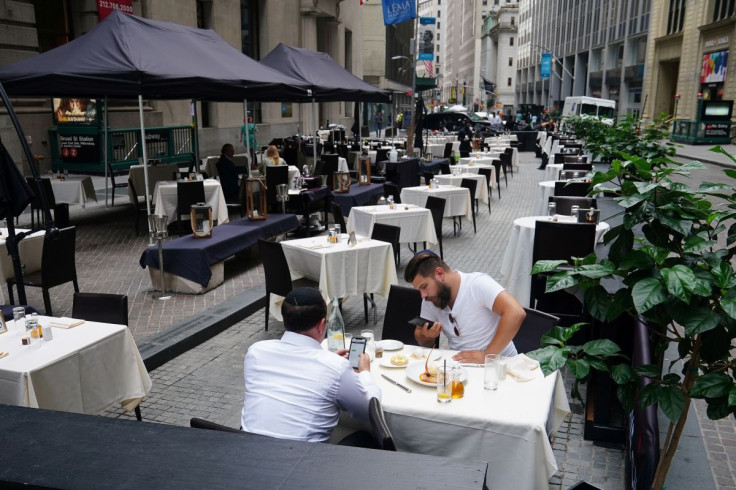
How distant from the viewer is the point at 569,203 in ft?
31.2

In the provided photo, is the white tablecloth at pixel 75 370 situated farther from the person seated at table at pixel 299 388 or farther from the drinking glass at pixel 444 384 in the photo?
the drinking glass at pixel 444 384

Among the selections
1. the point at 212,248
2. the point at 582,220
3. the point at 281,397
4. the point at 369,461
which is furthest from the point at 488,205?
the point at 369,461

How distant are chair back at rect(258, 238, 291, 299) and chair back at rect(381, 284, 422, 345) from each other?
1.98 metres

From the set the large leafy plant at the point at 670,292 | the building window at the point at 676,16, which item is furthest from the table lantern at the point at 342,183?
the building window at the point at 676,16

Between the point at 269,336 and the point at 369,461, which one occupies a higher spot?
the point at 369,461

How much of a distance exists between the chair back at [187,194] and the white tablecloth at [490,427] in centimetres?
864

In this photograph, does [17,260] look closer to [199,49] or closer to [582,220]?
[582,220]

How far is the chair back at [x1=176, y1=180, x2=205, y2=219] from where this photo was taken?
11.4 metres

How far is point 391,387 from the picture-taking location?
12.0ft

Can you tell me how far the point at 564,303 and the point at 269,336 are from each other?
3.29 metres

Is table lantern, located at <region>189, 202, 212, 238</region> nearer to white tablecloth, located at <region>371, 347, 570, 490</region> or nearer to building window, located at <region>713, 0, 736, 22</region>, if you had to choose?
white tablecloth, located at <region>371, 347, 570, 490</region>

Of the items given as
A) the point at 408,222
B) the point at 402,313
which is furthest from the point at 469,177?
the point at 402,313

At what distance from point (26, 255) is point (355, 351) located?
563cm

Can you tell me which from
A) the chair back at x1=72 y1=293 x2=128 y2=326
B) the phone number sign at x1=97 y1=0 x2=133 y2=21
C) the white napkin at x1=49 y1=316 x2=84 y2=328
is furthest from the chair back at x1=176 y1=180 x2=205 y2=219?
the phone number sign at x1=97 y1=0 x2=133 y2=21
